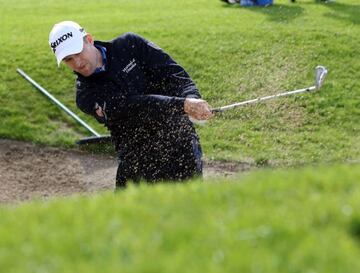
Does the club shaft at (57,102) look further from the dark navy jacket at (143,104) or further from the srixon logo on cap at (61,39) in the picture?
the srixon logo on cap at (61,39)

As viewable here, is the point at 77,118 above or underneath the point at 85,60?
underneath

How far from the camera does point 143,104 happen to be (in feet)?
A: 23.1

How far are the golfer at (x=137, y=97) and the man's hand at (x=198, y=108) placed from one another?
7 cm

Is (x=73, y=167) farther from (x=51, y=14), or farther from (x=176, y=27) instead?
(x=51, y=14)

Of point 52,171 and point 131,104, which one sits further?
point 52,171

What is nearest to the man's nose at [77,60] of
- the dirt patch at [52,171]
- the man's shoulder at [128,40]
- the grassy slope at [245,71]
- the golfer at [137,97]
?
the golfer at [137,97]

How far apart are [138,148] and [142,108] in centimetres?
49

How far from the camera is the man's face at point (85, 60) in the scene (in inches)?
277

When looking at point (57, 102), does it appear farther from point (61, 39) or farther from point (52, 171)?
point (61, 39)

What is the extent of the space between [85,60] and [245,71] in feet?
24.3

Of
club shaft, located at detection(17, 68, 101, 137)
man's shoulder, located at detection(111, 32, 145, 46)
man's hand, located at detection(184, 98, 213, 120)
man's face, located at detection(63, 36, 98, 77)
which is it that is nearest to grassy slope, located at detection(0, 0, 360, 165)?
club shaft, located at detection(17, 68, 101, 137)

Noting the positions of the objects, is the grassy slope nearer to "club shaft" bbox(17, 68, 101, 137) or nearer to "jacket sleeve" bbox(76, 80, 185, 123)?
"club shaft" bbox(17, 68, 101, 137)

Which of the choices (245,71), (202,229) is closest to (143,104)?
(202,229)

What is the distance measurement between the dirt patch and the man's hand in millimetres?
4047
